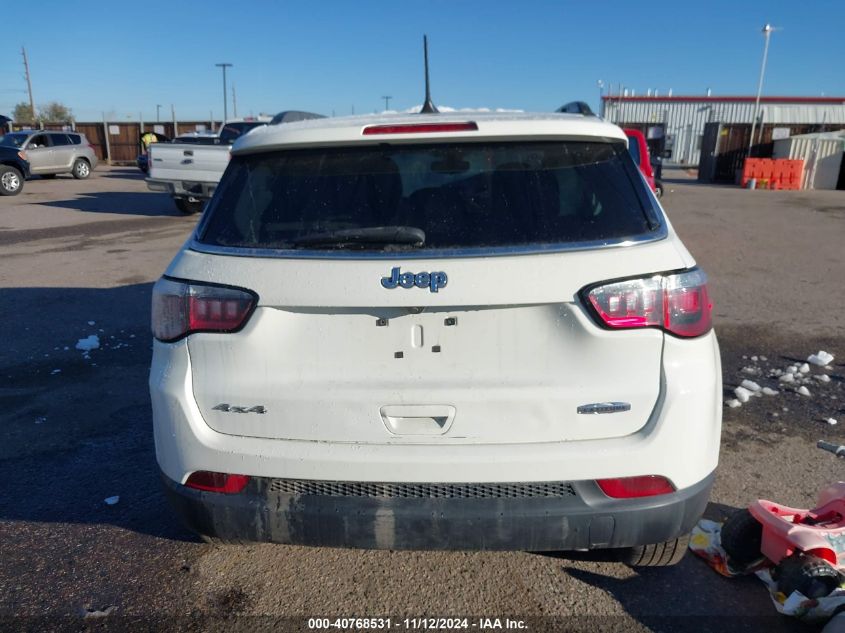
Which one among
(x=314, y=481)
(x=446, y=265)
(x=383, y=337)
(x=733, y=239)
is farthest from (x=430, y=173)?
(x=733, y=239)

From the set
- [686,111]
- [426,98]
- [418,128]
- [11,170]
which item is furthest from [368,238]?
[686,111]

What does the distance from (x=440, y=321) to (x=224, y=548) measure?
1659 millimetres

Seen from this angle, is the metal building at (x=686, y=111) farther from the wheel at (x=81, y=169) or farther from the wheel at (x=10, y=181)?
the wheel at (x=10, y=181)

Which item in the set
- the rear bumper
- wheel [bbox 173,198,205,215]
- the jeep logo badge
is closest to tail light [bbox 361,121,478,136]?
the jeep logo badge

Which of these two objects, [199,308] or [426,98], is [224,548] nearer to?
[199,308]

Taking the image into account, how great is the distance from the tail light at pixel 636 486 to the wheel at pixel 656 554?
458mm

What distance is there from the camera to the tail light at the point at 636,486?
218 centimetres

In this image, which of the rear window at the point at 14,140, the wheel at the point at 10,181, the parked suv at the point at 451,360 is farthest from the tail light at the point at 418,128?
the rear window at the point at 14,140

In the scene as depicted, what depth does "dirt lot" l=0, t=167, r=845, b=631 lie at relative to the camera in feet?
8.45

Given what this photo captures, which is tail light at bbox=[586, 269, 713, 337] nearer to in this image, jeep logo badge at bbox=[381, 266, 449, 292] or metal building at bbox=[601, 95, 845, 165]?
jeep logo badge at bbox=[381, 266, 449, 292]

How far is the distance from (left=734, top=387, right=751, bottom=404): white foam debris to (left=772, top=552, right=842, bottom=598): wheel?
7.26 ft

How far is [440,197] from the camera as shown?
231 centimetres

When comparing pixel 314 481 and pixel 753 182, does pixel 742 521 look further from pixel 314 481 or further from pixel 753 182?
pixel 753 182

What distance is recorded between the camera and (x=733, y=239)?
1253 centimetres
